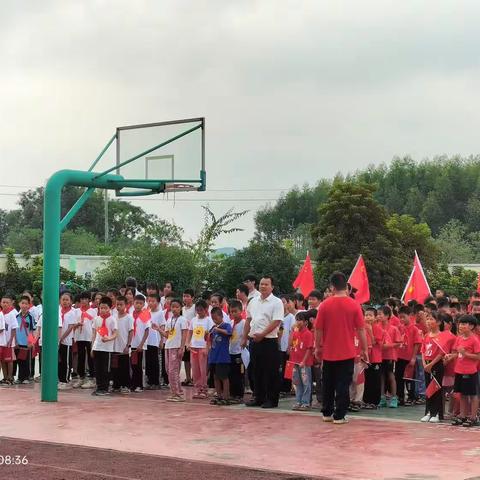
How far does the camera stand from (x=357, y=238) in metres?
39.7

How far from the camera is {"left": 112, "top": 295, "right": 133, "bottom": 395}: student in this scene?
1639 cm

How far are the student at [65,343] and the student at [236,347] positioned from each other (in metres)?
3.90

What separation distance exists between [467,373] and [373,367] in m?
2.32

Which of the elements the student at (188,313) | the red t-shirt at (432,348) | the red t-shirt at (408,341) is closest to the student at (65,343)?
the student at (188,313)

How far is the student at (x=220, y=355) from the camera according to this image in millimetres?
14602

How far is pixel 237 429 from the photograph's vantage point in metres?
11.9

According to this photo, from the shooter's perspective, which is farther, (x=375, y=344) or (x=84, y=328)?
(x=84, y=328)

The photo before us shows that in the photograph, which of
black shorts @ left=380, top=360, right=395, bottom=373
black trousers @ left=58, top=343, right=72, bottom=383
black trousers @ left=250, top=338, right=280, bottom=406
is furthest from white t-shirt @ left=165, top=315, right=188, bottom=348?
black shorts @ left=380, top=360, right=395, bottom=373

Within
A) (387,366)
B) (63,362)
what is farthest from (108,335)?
(387,366)

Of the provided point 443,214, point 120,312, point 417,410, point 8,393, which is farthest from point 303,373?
point 443,214

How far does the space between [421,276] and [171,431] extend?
34.1 ft

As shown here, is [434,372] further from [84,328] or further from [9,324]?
[9,324]

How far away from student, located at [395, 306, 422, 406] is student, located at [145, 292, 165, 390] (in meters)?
4.27

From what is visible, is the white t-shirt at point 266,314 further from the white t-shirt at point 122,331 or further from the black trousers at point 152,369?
the black trousers at point 152,369
